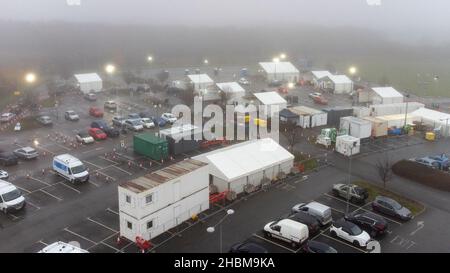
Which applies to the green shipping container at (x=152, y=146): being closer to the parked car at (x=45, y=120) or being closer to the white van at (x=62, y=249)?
the parked car at (x=45, y=120)

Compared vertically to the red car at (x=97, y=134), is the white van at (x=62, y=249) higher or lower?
lower

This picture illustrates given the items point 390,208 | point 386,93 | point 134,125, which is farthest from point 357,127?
point 134,125

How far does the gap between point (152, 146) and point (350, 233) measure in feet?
54.1

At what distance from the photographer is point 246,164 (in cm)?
2800

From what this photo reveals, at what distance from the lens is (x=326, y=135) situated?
37.4m

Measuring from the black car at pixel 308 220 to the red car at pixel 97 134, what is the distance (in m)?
20.5

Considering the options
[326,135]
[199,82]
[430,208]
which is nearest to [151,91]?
[199,82]

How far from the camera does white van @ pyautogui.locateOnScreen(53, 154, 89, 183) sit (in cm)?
2866

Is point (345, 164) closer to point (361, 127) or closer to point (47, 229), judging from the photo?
point (361, 127)

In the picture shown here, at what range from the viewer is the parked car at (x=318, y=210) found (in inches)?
922

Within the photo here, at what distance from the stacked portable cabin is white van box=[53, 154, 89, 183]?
22.4 meters

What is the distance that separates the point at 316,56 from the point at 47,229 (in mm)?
87307

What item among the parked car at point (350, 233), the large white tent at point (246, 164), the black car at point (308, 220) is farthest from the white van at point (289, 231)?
the large white tent at point (246, 164)

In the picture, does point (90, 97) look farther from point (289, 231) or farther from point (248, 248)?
point (248, 248)
